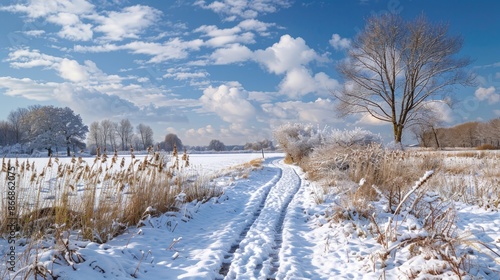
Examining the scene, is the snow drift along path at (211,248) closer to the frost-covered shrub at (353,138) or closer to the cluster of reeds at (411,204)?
the cluster of reeds at (411,204)

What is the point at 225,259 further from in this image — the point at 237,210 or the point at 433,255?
the point at 237,210

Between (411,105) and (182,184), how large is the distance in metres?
18.4

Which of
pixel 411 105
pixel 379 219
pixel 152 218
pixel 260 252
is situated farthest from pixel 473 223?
pixel 411 105

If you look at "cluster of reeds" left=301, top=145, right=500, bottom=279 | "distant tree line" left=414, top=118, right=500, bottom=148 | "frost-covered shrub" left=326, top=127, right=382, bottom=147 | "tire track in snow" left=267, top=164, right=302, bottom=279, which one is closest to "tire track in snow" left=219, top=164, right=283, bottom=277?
"tire track in snow" left=267, top=164, right=302, bottom=279

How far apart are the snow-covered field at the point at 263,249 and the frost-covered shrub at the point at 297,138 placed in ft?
52.9

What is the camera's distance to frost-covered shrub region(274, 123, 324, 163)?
77.0ft

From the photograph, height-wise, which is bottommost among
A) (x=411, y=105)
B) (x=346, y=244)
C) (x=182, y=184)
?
(x=346, y=244)

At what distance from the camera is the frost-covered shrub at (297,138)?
23484 millimetres

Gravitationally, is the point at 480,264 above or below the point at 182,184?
below

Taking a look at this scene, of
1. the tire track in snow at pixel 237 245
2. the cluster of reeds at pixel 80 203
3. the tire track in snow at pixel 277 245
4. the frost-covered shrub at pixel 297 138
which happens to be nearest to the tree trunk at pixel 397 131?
the frost-covered shrub at pixel 297 138

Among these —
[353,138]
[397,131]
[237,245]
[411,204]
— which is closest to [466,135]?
[397,131]

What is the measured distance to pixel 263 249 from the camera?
4965mm

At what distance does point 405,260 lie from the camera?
4152 mm

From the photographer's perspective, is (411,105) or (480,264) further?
(411,105)
